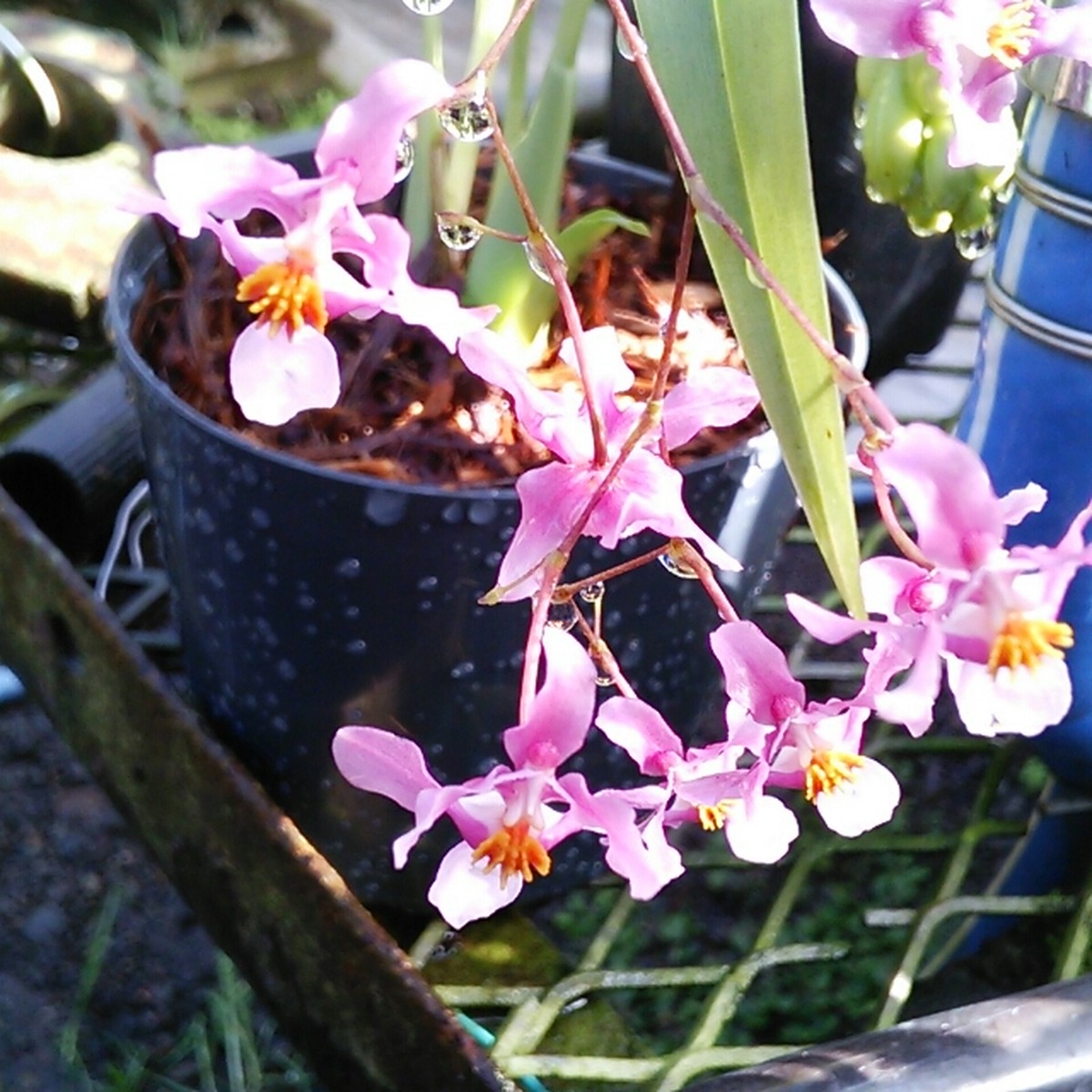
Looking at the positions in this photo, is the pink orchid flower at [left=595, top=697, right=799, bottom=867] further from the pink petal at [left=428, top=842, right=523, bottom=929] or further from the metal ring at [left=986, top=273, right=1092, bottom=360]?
the metal ring at [left=986, top=273, right=1092, bottom=360]

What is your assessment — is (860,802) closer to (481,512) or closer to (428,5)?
(481,512)

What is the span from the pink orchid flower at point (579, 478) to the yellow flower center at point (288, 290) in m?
0.05

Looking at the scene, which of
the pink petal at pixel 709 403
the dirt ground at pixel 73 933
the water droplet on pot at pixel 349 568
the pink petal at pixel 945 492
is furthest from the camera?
the dirt ground at pixel 73 933

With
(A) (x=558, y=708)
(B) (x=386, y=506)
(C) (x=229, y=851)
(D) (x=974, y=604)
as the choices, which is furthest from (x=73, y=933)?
(D) (x=974, y=604)

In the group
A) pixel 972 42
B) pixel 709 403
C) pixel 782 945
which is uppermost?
pixel 972 42

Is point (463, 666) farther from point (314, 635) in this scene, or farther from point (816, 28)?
point (816, 28)

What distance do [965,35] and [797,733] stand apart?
192 mm

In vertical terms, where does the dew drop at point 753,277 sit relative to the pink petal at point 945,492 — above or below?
above

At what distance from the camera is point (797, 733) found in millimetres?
375

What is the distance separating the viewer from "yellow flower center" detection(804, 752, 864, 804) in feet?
1.23

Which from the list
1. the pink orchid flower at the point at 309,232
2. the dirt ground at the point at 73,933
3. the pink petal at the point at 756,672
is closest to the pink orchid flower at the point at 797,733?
the pink petal at the point at 756,672

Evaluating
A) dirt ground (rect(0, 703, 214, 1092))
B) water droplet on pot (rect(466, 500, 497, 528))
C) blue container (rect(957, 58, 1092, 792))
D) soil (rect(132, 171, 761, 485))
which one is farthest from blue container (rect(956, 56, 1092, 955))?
dirt ground (rect(0, 703, 214, 1092))

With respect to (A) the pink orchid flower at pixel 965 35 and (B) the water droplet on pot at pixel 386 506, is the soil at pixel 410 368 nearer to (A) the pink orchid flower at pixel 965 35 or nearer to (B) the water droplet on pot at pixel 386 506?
(B) the water droplet on pot at pixel 386 506

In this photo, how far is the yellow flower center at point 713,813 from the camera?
377 mm
